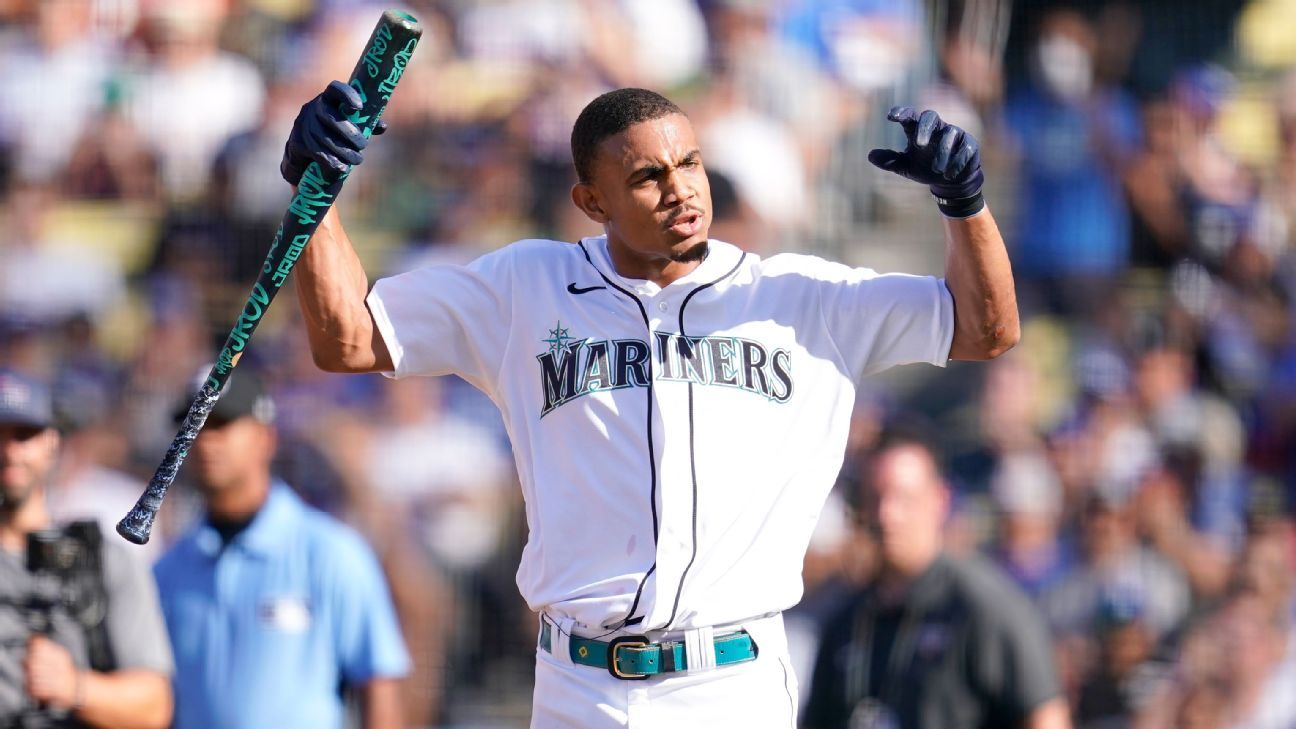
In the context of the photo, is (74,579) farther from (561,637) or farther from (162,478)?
(561,637)

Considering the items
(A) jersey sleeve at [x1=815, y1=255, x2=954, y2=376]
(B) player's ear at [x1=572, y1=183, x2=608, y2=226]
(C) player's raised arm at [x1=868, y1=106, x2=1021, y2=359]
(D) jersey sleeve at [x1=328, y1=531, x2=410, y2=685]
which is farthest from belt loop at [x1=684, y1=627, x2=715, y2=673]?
(D) jersey sleeve at [x1=328, y1=531, x2=410, y2=685]

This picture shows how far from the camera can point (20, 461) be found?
4387mm

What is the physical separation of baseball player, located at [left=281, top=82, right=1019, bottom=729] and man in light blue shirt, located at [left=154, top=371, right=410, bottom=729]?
1619 mm

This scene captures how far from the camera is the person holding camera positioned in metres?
4.20

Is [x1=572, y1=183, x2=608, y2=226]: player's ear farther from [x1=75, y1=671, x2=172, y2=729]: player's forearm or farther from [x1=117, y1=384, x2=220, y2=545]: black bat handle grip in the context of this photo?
[x1=75, y1=671, x2=172, y2=729]: player's forearm

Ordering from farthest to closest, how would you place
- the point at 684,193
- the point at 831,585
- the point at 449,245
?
the point at 449,245 → the point at 831,585 → the point at 684,193

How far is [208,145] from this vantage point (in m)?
6.50

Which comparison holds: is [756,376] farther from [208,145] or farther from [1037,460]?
[208,145]

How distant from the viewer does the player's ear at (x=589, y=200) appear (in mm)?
3168

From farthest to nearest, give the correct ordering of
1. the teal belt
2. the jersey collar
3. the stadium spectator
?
the stadium spectator < the jersey collar < the teal belt

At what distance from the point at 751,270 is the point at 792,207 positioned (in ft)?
11.1

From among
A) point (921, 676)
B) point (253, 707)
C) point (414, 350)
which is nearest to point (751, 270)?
point (414, 350)

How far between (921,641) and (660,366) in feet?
5.51

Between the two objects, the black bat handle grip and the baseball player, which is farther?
the black bat handle grip
